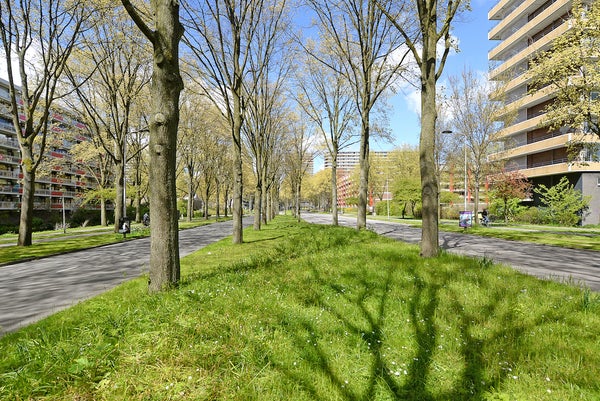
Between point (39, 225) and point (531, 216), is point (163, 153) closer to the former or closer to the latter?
point (531, 216)

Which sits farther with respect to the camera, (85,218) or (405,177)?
(405,177)

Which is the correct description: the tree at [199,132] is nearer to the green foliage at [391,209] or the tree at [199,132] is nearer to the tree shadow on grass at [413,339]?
the tree shadow on grass at [413,339]

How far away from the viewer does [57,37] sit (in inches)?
597

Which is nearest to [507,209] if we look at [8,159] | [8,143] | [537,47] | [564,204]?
[564,204]

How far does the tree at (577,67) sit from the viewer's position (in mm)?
13288

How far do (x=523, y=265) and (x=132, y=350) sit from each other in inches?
438

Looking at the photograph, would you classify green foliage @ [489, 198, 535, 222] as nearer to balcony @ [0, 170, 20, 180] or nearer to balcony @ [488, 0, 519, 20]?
balcony @ [488, 0, 519, 20]

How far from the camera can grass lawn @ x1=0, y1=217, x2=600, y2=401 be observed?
2.48 meters

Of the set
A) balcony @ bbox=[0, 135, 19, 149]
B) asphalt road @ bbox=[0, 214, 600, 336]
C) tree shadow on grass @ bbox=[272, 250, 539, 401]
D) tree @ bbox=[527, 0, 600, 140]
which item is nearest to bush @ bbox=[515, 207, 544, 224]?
tree @ bbox=[527, 0, 600, 140]

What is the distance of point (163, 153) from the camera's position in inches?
213

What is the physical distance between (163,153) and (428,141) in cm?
674

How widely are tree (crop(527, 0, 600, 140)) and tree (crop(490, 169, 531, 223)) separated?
20.5m

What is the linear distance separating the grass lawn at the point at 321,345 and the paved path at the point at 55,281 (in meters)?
1.34

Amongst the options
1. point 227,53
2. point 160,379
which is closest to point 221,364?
point 160,379
